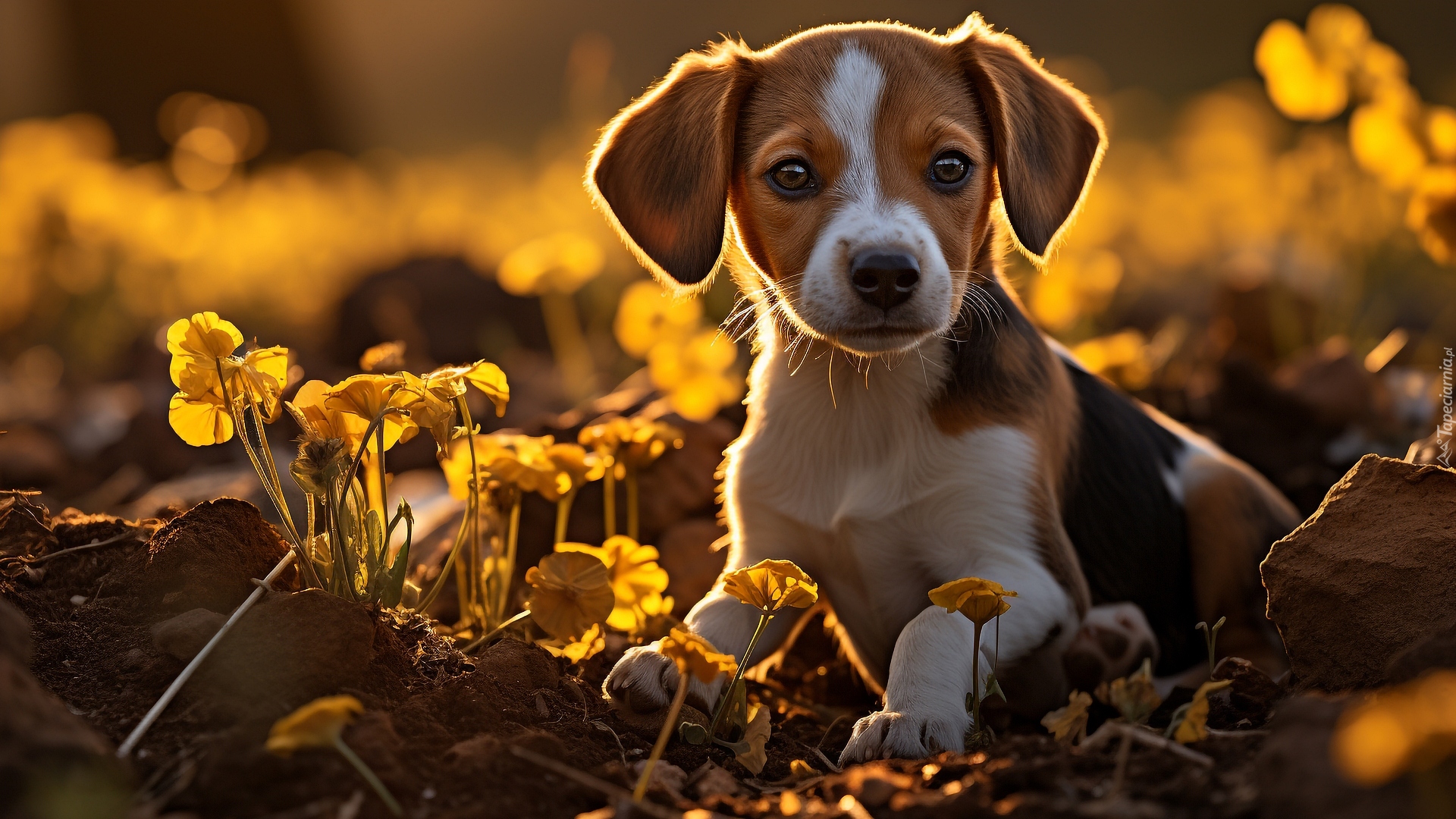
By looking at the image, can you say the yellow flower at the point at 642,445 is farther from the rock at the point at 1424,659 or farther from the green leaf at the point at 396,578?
the rock at the point at 1424,659

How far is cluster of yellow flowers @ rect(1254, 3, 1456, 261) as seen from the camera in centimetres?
390

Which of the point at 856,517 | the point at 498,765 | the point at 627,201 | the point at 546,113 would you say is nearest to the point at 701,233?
the point at 627,201

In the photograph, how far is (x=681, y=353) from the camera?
457cm

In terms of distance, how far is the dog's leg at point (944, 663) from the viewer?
2.50 metres

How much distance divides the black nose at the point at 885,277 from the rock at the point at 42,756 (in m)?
1.79

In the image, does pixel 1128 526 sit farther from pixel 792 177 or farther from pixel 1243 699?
pixel 792 177

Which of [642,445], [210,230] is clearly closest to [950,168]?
[642,445]

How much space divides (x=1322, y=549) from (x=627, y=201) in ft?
6.32

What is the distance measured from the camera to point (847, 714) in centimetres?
312

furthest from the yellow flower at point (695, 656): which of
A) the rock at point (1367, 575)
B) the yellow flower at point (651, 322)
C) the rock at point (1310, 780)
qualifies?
the yellow flower at point (651, 322)

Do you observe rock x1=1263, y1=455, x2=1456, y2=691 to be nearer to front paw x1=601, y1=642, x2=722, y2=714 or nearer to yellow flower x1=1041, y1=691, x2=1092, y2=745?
yellow flower x1=1041, y1=691, x2=1092, y2=745

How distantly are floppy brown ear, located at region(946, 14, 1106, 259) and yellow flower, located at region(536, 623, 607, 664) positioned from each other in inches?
61.1

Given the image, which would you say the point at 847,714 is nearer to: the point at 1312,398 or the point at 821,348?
the point at 821,348

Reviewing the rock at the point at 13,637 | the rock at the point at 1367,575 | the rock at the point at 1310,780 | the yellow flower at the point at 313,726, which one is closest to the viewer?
the rock at the point at 1310,780
